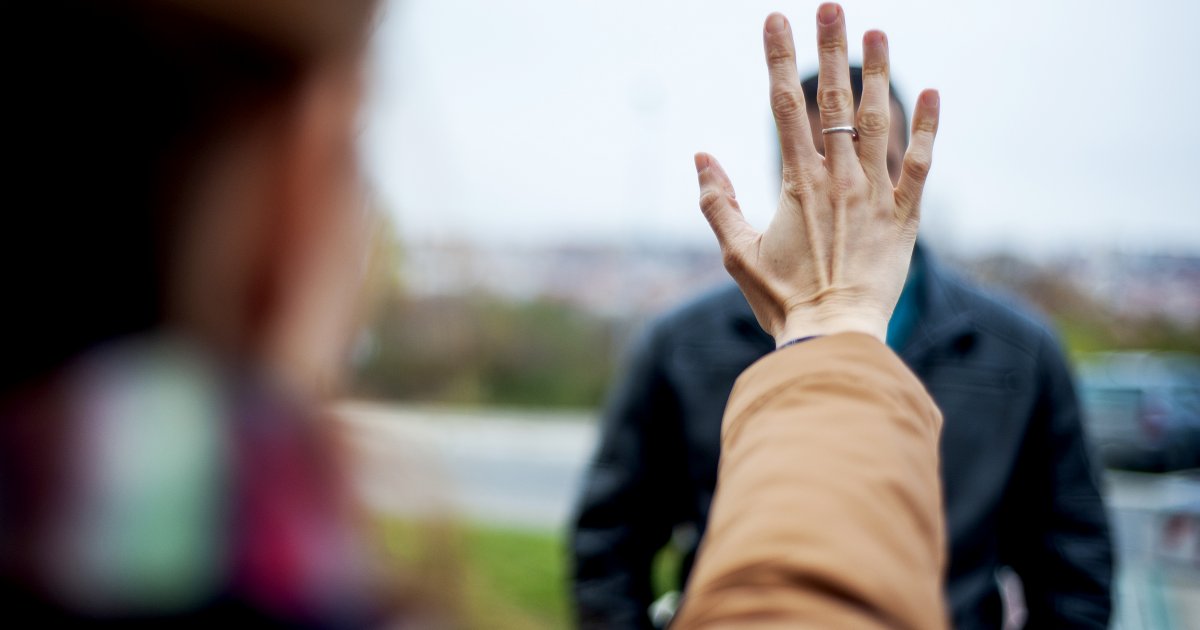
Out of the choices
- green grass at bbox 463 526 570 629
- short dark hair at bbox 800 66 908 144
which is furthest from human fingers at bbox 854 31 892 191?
green grass at bbox 463 526 570 629

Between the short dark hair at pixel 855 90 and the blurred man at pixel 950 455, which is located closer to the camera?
the short dark hair at pixel 855 90

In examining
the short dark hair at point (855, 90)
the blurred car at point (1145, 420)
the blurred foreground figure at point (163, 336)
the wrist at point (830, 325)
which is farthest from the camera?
the blurred car at point (1145, 420)

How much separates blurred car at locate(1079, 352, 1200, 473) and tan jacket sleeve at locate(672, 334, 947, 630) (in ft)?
40.4

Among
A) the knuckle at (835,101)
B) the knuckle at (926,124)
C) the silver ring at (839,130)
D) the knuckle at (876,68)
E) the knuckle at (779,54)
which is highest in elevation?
the knuckle at (779,54)

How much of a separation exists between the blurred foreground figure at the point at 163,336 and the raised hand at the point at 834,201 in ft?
1.52

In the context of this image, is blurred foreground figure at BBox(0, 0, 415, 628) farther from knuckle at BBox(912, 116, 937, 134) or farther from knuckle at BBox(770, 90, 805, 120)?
knuckle at BBox(912, 116, 937, 134)

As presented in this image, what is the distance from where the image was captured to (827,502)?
0.63 m

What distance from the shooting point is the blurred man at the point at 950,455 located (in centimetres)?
177

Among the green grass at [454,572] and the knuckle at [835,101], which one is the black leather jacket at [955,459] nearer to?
the knuckle at [835,101]

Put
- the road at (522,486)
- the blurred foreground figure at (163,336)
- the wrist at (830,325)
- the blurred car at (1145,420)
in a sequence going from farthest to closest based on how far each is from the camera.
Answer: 1. the blurred car at (1145,420)
2. the wrist at (830,325)
3. the road at (522,486)
4. the blurred foreground figure at (163,336)

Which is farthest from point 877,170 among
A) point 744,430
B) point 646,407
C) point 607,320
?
point 607,320

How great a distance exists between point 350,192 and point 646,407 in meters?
1.49

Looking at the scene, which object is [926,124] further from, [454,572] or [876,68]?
[454,572]

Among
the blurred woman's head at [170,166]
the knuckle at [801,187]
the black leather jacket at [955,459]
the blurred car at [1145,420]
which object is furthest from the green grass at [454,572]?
the blurred car at [1145,420]
